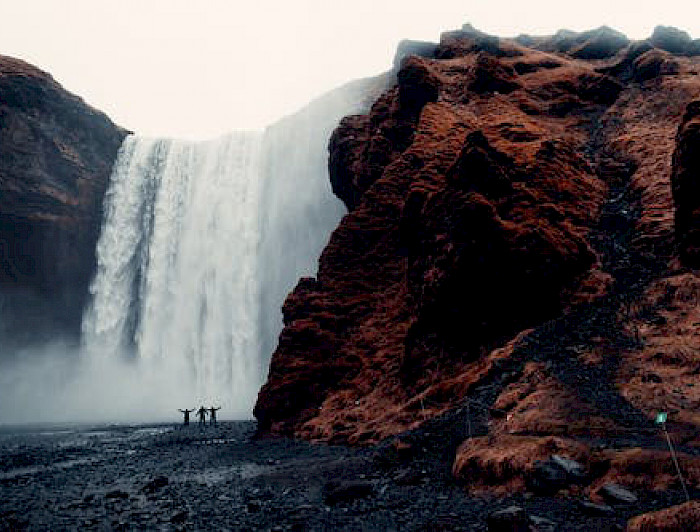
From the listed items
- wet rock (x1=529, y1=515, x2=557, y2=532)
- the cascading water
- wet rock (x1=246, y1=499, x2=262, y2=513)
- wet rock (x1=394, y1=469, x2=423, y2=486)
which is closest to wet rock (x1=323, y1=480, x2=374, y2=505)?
wet rock (x1=394, y1=469, x2=423, y2=486)

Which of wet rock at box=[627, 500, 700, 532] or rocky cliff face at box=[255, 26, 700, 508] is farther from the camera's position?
rocky cliff face at box=[255, 26, 700, 508]

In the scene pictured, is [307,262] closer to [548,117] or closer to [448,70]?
[448,70]

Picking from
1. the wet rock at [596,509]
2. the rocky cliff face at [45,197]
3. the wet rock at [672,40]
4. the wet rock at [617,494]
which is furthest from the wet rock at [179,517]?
the rocky cliff face at [45,197]

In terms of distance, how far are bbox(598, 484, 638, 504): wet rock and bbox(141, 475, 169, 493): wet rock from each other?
13.9 m

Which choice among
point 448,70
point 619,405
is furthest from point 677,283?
point 448,70

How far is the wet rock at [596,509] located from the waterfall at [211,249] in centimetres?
4737

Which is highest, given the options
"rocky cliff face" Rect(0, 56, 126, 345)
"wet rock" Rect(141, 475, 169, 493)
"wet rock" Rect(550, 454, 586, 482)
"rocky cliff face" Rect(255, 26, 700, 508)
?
"rocky cliff face" Rect(0, 56, 126, 345)

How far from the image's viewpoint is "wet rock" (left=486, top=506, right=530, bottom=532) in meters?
10.0

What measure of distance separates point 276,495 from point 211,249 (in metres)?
50.9

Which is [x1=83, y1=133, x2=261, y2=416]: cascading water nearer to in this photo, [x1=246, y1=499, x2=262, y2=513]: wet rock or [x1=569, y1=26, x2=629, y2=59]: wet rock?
[x1=569, y1=26, x2=629, y2=59]: wet rock

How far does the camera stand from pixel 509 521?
33.2 ft

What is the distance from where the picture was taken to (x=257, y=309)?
59.8m

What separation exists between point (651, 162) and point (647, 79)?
523 inches

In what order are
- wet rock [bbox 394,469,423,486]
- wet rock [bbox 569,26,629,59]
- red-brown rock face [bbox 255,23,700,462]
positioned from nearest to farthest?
wet rock [bbox 394,469,423,486] → red-brown rock face [bbox 255,23,700,462] → wet rock [bbox 569,26,629,59]
